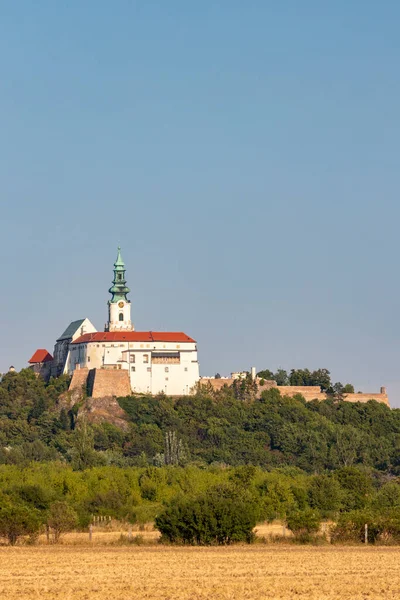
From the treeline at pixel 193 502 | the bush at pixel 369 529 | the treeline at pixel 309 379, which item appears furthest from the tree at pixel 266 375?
the bush at pixel 369 529

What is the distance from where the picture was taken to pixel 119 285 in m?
127

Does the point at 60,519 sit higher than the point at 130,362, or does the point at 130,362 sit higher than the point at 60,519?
the point at 130,362

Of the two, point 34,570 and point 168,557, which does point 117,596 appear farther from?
point 168,557

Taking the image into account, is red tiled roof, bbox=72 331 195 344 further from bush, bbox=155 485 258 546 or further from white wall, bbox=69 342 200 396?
bush, bbox=155 485 258 546

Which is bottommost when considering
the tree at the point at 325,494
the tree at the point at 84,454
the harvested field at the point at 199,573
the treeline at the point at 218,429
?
the harvested field at the point at 199,573

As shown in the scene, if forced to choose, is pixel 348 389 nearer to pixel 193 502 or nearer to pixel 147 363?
pixel 147 363

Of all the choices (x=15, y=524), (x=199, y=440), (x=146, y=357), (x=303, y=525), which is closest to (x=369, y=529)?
(x=303, y=525)

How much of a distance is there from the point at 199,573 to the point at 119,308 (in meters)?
Result: 92.4

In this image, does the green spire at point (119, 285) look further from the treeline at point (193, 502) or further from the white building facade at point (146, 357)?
the treeline at point (193, 502)

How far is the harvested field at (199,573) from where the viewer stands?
2961 cm

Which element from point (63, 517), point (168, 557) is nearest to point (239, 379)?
point (63, 517)

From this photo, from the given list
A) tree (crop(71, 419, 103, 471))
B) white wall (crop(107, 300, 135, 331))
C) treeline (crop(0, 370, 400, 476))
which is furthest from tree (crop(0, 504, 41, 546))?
white wall (crop(107, 300, 135, 331))

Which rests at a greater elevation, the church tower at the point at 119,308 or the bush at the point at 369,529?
the church tower at the point at 119,308

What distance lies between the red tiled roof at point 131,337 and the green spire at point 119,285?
6107 millimetres
